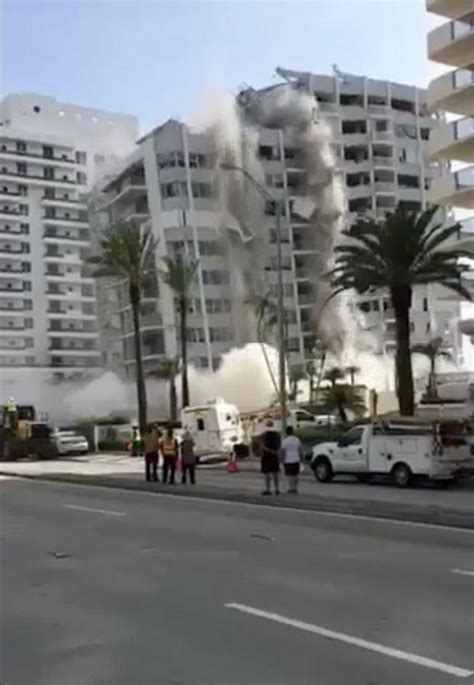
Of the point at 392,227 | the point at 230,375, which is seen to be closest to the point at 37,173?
the point at 230,375

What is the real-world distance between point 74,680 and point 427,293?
9266cm

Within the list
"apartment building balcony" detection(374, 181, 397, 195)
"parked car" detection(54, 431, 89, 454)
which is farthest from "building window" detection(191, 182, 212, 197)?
"parked car" detection(54, 431, 89, 454)

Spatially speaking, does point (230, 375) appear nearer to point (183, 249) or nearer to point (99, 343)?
point (183, 249)

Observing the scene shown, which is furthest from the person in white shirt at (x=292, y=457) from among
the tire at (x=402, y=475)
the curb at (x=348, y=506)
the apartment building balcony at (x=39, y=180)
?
the apartment building balcony at (x=39, y=180)

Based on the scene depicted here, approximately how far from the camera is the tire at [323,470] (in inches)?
1117

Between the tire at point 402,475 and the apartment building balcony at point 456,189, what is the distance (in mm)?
25721

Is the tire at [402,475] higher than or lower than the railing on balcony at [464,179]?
lower

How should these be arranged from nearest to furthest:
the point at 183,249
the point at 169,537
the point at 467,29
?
the point at 169,537, the point at 467,29, the point at 183,249

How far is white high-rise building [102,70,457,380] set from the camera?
92000mm

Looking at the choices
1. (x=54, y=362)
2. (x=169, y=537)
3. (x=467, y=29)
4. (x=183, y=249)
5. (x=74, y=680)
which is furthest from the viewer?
(x=54, y=362)

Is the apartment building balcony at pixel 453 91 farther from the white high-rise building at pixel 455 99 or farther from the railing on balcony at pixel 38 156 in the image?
the railing on balcony at pixel 38 156

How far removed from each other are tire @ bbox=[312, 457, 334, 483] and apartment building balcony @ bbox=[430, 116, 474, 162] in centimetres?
2563

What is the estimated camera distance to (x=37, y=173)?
108375mm

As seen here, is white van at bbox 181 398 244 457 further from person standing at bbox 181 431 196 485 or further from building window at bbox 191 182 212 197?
building window at bbox 191 182 212 197
